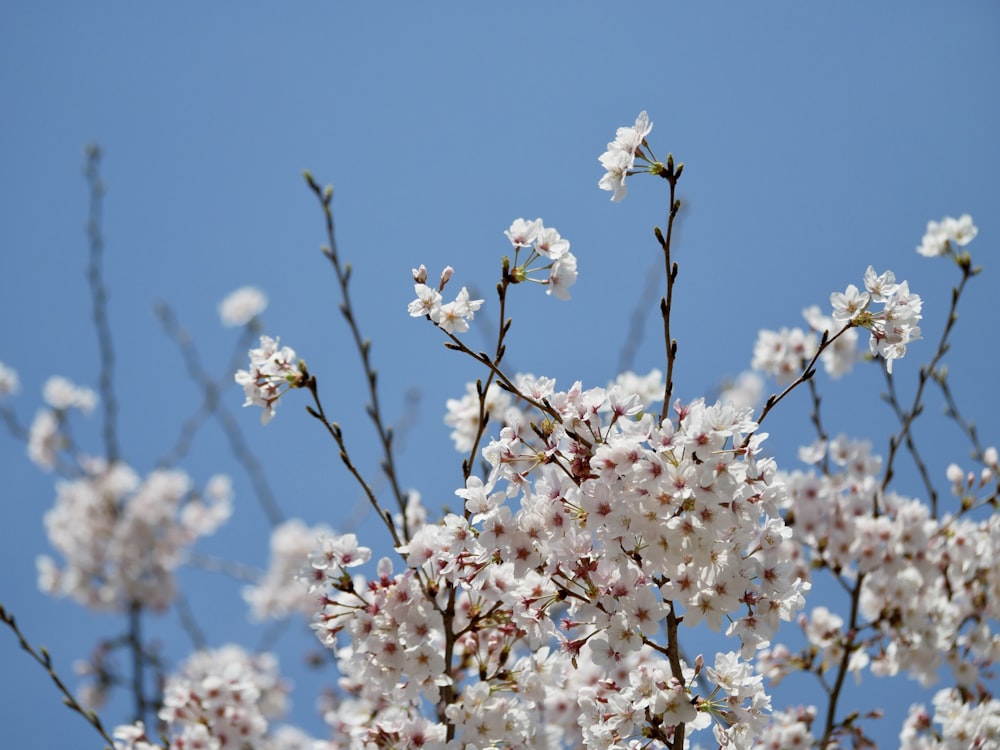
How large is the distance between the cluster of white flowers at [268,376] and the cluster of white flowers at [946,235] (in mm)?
2772

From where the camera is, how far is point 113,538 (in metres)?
7.94

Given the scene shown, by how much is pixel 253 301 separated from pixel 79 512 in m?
2.76

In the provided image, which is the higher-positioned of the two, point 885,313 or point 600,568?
point 885,313

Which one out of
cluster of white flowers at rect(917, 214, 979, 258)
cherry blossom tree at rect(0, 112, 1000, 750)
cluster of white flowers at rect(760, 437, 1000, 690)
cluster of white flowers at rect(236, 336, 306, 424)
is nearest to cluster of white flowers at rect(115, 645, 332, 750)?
cherry blossom tree at rect(0, 112, 1000, 750)

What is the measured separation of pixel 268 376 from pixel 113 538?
6.32 metres

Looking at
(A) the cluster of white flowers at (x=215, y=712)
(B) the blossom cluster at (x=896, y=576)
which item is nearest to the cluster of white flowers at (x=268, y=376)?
(A) the cluster of white flowers at (x=215, y=712)

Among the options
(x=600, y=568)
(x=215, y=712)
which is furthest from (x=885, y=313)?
(x=215, y=712)

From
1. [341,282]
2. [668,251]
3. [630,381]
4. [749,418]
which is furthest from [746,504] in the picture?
[341,282]

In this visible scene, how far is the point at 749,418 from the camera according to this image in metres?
2.09

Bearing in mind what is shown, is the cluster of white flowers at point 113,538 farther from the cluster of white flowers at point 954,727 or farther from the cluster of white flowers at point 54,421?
the cluster of white flowers at point 954,727

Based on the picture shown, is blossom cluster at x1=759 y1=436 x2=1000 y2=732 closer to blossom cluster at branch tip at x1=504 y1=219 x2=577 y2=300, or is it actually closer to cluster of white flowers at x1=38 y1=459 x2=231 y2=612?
blossom cluster at branch tip at x1=504 y1=219 x2=577 y2=300

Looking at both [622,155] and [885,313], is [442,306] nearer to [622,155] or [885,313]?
[622,155]

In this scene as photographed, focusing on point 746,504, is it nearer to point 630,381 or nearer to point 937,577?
point 630,381

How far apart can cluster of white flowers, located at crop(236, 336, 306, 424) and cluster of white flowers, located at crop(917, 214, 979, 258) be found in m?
2.77
